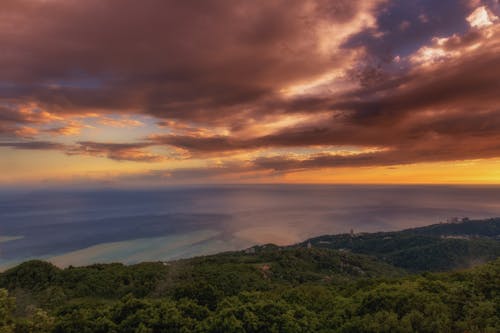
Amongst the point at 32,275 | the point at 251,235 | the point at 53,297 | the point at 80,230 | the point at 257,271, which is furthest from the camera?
the point at 251,235

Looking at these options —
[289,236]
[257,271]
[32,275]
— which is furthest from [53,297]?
[289,236]

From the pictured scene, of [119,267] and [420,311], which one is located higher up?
[420,311]

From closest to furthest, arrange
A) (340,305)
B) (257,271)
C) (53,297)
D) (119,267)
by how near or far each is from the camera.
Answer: (340,305)
(53,297)
(119,267)
(257,271)

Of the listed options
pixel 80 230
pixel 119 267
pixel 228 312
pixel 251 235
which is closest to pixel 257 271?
pixel 119 267

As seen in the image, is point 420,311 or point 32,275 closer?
point 420,311

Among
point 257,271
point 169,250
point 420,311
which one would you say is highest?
point 420,311

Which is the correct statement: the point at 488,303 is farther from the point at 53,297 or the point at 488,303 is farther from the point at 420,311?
the point at 53,297
